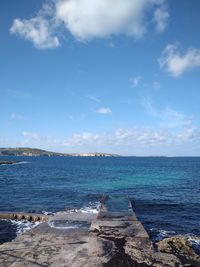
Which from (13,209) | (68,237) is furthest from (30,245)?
(13,209)

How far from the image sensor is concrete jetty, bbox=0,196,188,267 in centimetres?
1459

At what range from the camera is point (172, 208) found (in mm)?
36469

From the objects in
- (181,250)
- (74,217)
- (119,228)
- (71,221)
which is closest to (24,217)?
(74,217)

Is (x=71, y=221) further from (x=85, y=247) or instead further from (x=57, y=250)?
(x=57, y=250)

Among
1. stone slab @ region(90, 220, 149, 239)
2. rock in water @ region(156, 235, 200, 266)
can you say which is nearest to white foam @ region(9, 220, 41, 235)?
stone slab @ region(90, 220, 149, 239)

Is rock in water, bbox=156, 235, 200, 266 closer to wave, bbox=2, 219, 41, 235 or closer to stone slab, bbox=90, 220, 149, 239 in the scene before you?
stone slab, bbox=90, 220, 149, 239

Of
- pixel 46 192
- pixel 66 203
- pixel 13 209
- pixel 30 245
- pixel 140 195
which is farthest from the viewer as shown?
pixel 46 192

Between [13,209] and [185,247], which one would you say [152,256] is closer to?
[185,247]

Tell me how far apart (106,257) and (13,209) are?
23096 millimetres

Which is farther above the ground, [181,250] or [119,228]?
[119,228]

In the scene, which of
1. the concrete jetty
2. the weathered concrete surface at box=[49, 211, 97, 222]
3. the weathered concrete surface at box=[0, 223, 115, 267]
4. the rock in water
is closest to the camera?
the weathered concrete surface at box=[0, 223, 115, 267]

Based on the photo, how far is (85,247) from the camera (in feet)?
55.1

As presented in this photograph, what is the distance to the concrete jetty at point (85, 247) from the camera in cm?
1459

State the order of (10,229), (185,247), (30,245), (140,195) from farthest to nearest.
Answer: (140,195)
(10,229)
(185,247)
(30,245)
